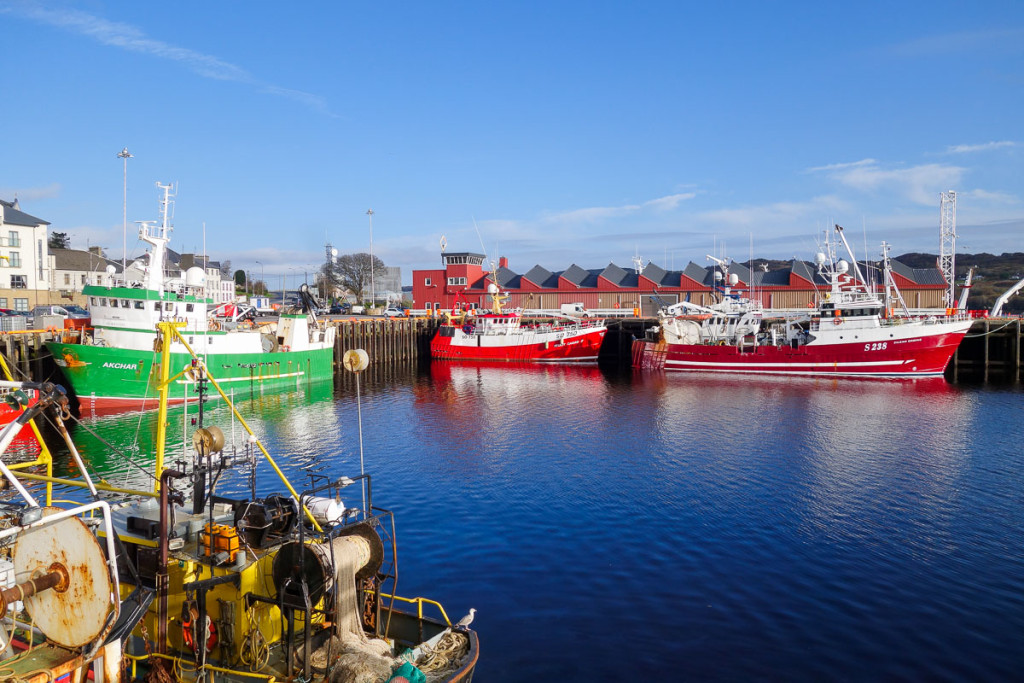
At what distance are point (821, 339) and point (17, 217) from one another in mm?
76945

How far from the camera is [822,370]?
191 feet

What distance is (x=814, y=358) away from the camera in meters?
58.2

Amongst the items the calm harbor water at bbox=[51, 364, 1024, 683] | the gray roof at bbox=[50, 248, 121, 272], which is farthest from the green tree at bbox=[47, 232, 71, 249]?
the calm harbor water at bbox=[51, 364, 1024, 683]

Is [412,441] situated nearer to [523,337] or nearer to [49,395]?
[49,395]

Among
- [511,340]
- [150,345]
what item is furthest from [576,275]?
[150,345]

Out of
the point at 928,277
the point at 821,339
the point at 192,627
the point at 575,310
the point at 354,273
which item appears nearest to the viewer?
the point at 192,627

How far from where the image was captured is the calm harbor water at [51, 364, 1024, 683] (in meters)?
13.6

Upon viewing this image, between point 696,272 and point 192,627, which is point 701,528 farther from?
point 696,272

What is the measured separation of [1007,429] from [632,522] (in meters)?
24.3

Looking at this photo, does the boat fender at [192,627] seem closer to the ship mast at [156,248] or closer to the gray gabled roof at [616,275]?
the ship mast at [156,248]

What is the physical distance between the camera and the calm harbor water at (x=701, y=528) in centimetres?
1364

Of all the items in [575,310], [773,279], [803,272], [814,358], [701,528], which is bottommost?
[701,528]

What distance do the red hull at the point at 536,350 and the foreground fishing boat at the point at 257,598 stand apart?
5802 cm

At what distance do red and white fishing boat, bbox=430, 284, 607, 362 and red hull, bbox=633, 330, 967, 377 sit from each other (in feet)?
19.5
